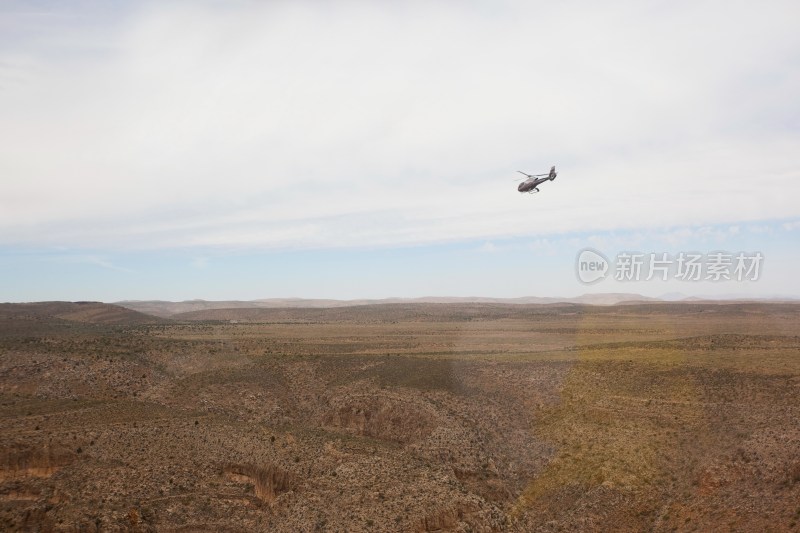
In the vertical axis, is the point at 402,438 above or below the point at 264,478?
above

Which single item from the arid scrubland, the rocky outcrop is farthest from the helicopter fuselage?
the rocky outcrop

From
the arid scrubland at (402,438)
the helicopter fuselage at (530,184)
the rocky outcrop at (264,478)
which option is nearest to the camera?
the arid scrubland at (402,438)

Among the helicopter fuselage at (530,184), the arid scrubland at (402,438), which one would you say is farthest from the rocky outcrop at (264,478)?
the helicopter fuselage at (530,184)

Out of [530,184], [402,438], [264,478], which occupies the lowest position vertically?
[264,478]

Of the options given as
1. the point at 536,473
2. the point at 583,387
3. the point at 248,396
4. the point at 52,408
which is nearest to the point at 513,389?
the point at 583,387

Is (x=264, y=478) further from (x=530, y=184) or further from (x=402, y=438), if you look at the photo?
(x=530, y=184)

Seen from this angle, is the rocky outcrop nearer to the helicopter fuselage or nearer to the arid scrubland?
the arid scrubland

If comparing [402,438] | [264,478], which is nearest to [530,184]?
[402,438]

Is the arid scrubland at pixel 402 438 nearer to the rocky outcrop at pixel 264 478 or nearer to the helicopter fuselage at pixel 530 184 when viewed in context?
the rocky outcrop at pixel 264 478

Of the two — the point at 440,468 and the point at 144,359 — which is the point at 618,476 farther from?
the point at 144,359
